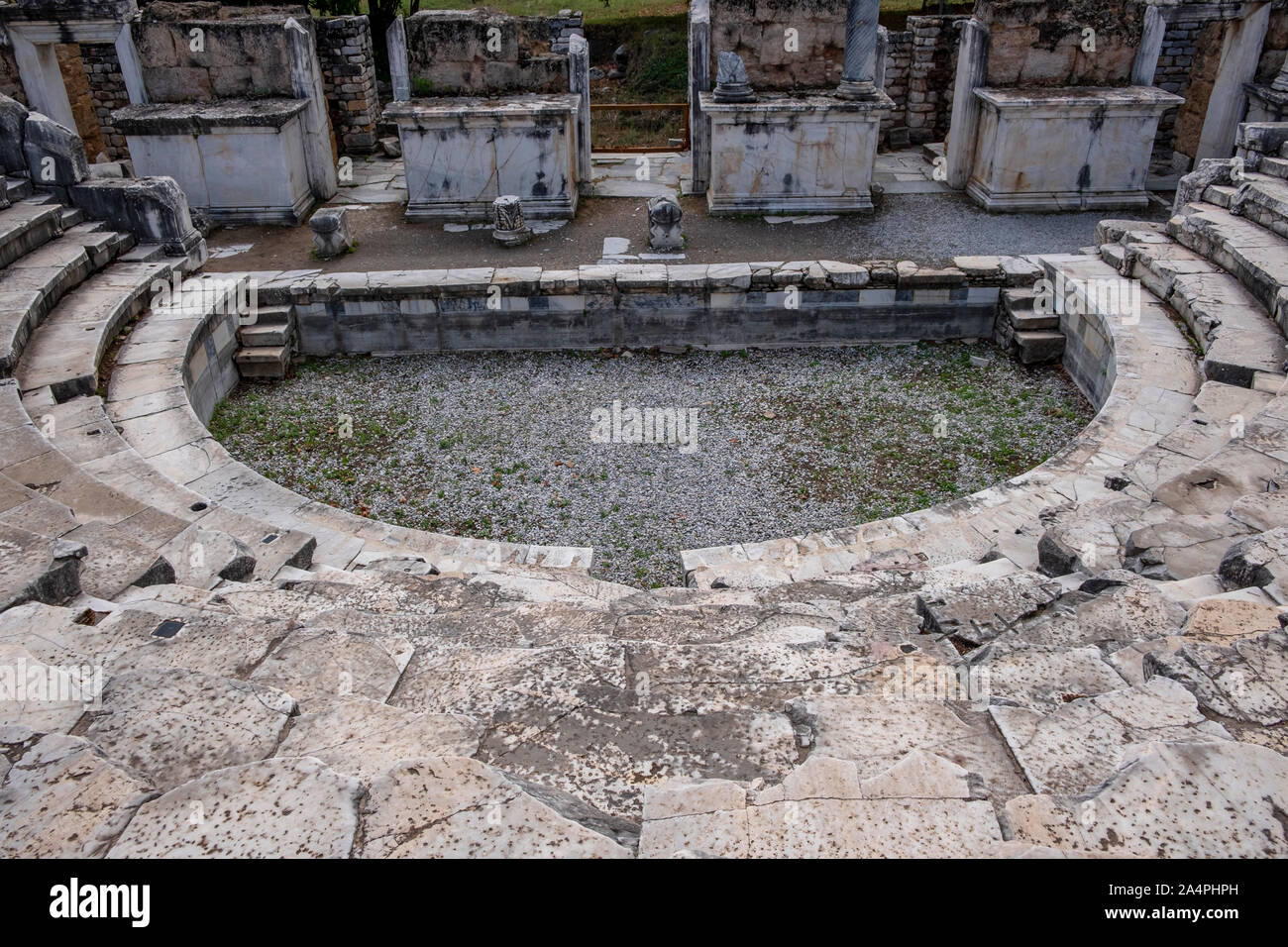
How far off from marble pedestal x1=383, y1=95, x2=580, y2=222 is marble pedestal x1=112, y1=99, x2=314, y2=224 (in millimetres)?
1536

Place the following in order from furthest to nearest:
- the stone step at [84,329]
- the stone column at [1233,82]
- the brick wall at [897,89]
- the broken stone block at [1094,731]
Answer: the brick wall at [897,89] → the stone column at [1233,82] → the stone step at [84,329] → the broken stone block at [1094,731]

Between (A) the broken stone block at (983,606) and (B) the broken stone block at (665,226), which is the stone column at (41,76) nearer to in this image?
(B) the broken stone block at (665,226)

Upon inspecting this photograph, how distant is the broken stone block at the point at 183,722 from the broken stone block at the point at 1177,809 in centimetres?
234

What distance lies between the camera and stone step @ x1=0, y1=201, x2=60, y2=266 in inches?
324

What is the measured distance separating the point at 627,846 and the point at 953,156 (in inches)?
504

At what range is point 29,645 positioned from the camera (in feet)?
11.2

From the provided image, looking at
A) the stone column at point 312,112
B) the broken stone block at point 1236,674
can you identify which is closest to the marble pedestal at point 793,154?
the stone column at point 312,112

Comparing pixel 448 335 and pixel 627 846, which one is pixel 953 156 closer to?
pixel 448 335

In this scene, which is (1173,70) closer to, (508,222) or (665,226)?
(665,226)

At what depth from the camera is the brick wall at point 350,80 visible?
1398 cm

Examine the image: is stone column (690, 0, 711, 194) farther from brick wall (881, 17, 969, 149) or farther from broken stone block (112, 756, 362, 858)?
broken stone block (112, 756, 362, 858)

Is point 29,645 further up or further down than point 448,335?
further up

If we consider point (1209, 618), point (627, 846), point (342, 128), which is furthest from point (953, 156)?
point (627, 846)

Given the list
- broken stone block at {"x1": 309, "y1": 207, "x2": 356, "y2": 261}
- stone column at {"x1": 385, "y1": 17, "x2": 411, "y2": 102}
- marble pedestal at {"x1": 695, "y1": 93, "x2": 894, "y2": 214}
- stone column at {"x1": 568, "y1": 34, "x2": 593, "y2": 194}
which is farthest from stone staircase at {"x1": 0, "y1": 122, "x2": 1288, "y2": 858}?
stone column at {"x1": 568, "y1": 34, "x2": 593, "y2": 194}
